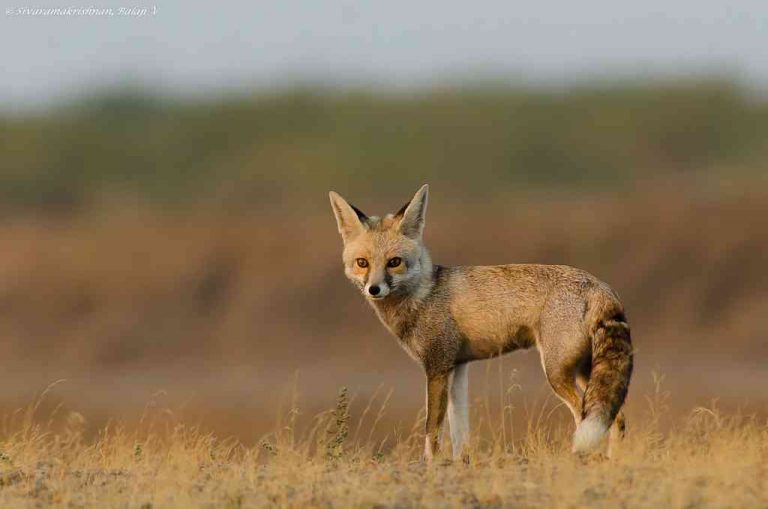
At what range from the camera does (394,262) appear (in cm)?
1107

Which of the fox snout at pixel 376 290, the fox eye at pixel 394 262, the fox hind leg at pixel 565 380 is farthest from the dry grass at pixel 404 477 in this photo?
the fox eye at pixel 394 262

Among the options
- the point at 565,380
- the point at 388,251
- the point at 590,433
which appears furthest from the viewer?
the point at 388,251

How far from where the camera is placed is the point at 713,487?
908 cm

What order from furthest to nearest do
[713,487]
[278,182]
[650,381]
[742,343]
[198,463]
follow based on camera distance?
[278,182] → [742,343] → [650,381] → [198,463] → [713,487]

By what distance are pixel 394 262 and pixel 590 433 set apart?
5.96 ft

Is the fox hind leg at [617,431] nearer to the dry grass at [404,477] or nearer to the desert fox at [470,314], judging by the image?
the desert fox at [470,314]

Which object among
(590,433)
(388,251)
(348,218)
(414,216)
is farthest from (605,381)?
(348,218)

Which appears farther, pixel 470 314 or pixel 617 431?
pixel 470 314

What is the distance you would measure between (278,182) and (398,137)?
325 centimetres

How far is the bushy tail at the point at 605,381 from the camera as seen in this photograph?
10.0 metres

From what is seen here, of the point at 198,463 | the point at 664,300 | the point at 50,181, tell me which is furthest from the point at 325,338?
the point at 198,463

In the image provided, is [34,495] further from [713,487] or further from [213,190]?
[213,190]

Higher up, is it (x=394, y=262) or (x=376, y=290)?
(x=394, y=262)

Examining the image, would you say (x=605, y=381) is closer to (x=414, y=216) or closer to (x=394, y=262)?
(x=394, y=262)
